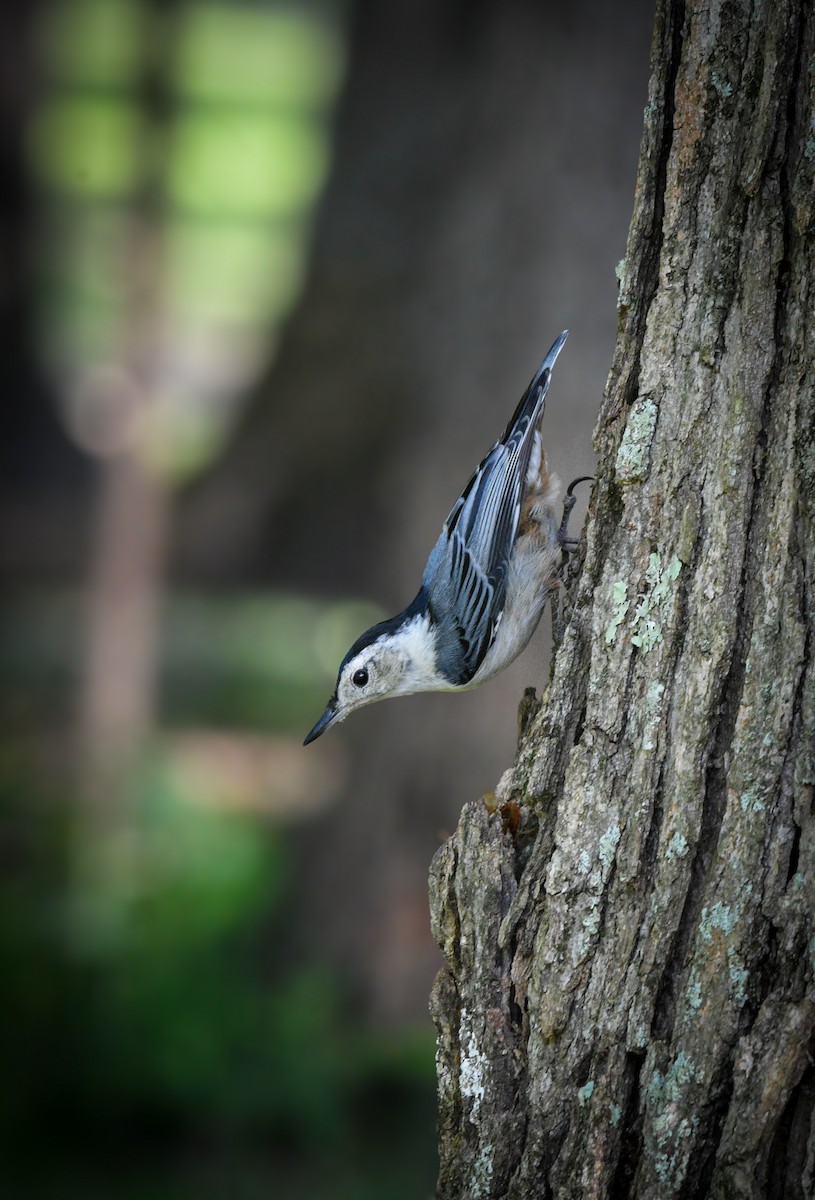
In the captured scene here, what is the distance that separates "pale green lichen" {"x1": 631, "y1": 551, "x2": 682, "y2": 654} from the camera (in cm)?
148

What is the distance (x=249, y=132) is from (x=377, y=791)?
214 inches

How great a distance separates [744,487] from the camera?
1423 mm

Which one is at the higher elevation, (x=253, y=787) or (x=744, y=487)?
(x=744, y=487)

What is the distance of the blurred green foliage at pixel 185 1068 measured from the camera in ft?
11.9

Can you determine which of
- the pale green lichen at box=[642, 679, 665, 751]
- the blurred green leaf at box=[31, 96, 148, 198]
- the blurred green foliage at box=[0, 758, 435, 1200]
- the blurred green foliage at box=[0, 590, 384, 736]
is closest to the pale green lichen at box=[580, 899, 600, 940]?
the pale green lichen at box=[642, 679, 665, 751]

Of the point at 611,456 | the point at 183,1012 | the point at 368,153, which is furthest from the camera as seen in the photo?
the point at 368,153

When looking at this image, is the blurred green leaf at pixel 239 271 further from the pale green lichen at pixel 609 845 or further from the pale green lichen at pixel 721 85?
the pale green lichen at pixel 609 845

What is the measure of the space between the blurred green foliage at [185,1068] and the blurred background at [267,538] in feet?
0.04

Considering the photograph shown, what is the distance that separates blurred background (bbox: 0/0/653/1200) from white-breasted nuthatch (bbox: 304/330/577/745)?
0.14m

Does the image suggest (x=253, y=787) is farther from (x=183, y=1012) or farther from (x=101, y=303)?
(x=101, y=303)

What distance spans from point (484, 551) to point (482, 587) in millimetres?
85

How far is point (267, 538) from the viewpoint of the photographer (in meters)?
7.32

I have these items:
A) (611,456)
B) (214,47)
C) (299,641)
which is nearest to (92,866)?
(299,641)

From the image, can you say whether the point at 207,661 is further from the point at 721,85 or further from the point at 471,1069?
the point at 721,85
